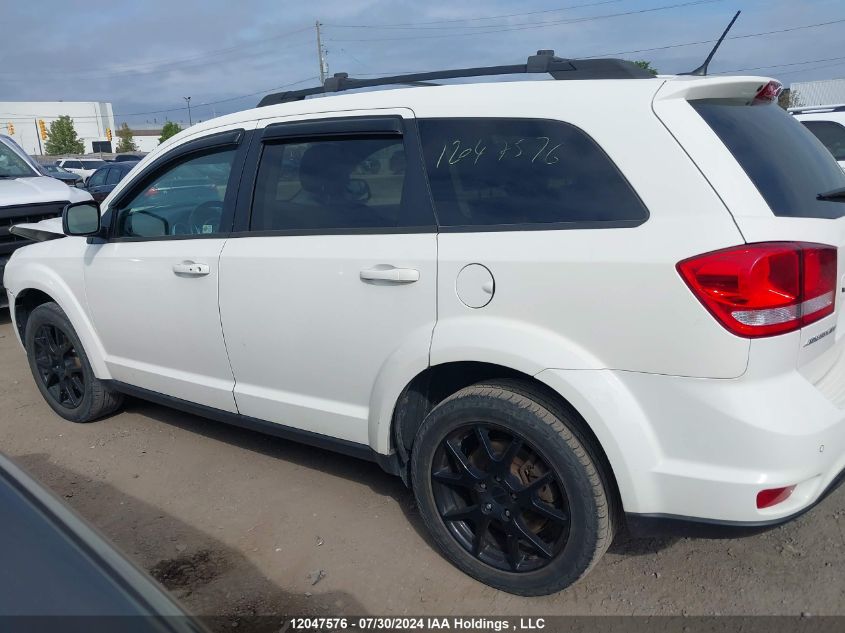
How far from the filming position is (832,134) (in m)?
7.73

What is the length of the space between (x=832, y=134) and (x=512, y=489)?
7308mm

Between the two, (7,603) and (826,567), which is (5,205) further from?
(826,567)

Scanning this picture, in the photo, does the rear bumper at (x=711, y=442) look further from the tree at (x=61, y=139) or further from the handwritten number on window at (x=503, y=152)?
the tree at (x=61, y=139)

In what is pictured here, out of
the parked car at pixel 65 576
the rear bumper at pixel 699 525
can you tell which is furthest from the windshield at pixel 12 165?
the rear bumper at pixel 699 525

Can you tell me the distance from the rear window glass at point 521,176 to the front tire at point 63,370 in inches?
109

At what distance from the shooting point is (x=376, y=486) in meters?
3.52

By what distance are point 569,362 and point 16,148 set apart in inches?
342

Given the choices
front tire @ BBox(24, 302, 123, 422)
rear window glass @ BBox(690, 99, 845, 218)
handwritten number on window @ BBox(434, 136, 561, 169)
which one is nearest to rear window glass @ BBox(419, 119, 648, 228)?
handwritten number on window @ BBox(434, 136, 561, 169)

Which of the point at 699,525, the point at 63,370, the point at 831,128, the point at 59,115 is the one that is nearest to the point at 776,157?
the point at 699,525

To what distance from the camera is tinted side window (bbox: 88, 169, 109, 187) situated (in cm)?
1753

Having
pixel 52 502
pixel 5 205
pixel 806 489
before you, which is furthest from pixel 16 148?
pixel 806 489

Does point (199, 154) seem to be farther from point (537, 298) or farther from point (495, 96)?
point (537, 298)

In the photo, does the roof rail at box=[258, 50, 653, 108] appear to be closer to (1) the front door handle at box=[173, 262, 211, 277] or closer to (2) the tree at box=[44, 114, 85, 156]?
(1) the front door handle at box=[173, 262, 211, 277]

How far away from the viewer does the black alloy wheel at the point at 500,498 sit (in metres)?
2.47
